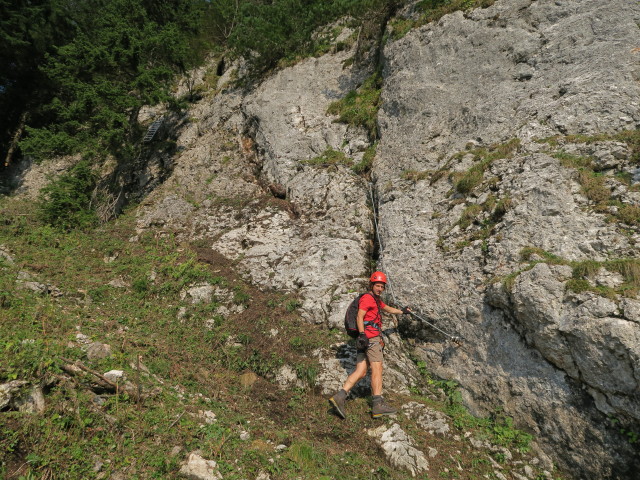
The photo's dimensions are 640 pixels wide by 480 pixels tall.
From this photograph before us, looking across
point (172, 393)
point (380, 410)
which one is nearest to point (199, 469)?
point (172, 393)

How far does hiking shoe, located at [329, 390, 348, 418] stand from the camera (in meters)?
6.09

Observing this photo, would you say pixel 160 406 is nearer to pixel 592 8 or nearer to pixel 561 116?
pixel 561 116

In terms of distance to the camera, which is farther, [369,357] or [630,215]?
[369,357]

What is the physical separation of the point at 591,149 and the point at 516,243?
9.51 ft

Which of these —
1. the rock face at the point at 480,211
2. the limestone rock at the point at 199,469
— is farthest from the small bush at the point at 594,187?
the limestone rock at the point at 199,469

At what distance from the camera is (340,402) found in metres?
6.14

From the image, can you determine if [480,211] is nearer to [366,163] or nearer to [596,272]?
[596,272]

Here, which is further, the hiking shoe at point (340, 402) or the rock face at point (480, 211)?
the hiking shoe at point (340, 402)

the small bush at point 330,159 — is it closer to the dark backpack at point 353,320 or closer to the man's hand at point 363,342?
the dark backpack at point 353,320

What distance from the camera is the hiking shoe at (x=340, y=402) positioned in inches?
240

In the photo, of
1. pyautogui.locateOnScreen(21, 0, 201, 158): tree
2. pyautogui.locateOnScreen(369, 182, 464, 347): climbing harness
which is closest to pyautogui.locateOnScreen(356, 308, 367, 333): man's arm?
pyautogui.locateOnScreen(369, 182, 464, 347): climbing harness

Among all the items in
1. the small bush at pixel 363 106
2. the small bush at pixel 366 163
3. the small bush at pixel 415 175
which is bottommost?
the small bush at pixel 415 175

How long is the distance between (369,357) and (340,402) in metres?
A: 0.95

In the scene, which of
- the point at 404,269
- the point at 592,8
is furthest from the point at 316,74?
the point at 404,269
